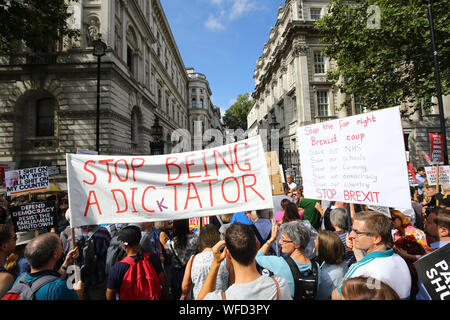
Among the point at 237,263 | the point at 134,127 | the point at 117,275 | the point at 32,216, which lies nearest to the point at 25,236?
the point at 32,216

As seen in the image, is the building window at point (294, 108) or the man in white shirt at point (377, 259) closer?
the man in white shirt at point (377, 259)

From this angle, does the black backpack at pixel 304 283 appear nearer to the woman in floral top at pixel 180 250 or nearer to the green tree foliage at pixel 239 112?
the woman in floral top at pixel 180 250

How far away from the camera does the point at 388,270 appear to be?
1.93m

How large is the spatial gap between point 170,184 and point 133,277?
3.42 ft

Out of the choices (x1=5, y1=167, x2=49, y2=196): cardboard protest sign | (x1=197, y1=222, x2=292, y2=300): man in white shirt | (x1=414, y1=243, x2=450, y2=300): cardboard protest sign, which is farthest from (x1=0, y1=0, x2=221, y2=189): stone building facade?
(x1=414, y1=243, x2=450, y2=300): cardboard protest sign

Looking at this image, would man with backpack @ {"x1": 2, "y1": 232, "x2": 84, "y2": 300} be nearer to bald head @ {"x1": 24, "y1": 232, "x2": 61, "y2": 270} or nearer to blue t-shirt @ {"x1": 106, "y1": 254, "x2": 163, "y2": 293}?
bald head @ {"x1": 24, "y1": 232, "x2": 61, "y2": 270}

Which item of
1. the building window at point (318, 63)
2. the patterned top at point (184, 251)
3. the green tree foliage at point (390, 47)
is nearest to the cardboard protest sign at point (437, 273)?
the patterned top at point (184, 251)

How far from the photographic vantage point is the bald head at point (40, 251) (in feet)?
6.57

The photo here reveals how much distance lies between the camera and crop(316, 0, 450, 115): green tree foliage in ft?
35.9

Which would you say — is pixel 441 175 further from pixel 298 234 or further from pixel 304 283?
pixel 304 283

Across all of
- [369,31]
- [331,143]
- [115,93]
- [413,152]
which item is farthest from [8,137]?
[413,152]

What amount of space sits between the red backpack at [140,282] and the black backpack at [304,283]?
1418mm

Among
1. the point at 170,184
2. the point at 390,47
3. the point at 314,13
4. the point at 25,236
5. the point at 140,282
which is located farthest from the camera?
the point at 314,13
